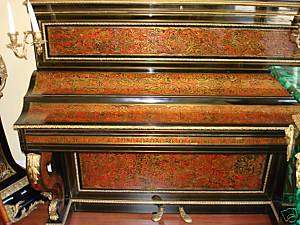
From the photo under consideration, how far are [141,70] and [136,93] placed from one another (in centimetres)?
22

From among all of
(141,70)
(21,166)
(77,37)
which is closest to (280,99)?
(141,70)

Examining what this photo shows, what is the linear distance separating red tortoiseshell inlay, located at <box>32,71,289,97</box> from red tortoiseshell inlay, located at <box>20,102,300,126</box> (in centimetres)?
9

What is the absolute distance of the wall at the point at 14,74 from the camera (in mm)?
2055

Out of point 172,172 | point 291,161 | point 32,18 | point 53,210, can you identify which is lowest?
point 53,210

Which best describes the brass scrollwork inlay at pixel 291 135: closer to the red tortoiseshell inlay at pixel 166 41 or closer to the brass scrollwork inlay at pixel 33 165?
the red tortoiseshell inlay at pixel 166 41

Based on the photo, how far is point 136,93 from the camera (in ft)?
5.84

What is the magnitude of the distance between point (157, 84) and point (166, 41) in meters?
0.27

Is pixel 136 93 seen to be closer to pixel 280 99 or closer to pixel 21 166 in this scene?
pixel 280 99

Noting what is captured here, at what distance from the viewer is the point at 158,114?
5.50ft

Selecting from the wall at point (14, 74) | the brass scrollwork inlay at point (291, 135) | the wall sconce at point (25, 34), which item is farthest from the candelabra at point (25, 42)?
the brass scrollwork inlay at point (291, 135)

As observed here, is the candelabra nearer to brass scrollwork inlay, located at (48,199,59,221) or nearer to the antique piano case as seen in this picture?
the antique piano case

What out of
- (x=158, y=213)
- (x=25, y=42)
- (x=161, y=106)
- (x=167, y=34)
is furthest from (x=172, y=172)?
(x=25, y=42)

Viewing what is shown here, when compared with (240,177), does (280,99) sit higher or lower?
higher

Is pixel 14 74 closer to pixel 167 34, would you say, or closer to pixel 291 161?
pixel 167 34
